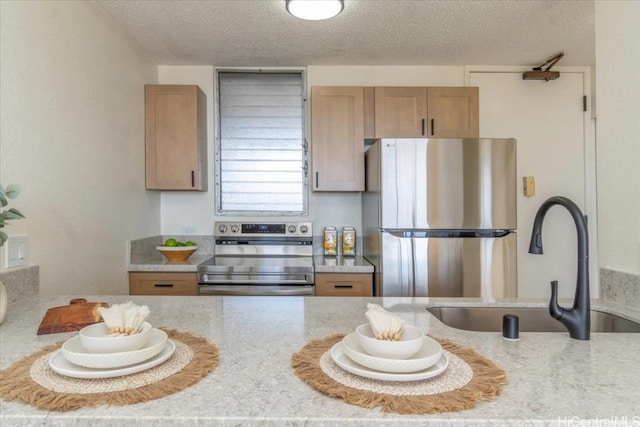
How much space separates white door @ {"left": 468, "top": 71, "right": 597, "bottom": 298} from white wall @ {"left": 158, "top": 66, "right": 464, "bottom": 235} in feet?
1.29

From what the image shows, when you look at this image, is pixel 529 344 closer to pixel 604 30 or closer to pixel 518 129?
pixel 604 30

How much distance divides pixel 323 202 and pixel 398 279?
104 centimetres

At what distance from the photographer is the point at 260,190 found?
3078mm

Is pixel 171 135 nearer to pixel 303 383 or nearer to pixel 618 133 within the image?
pixel 303 383

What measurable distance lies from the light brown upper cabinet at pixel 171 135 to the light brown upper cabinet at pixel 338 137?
91cm

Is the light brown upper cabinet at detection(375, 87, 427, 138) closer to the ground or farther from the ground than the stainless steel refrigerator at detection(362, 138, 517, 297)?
farther from the ground

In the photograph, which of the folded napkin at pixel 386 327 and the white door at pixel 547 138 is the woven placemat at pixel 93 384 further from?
the white door at pixel 547 138

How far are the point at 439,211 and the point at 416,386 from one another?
69.8 inches

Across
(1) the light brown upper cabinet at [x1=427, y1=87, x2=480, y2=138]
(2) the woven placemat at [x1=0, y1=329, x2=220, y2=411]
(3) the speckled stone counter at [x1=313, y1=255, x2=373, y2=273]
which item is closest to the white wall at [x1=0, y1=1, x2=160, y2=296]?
(2) the woven placemat at [x1=0, y1=329, x2=220, y2=411]

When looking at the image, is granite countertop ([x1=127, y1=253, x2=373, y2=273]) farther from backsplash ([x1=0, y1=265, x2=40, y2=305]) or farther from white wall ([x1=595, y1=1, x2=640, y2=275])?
white wall ([x1=595, y1=1, x2=640, y2=275])

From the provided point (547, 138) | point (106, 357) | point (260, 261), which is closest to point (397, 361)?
point (106, 357)

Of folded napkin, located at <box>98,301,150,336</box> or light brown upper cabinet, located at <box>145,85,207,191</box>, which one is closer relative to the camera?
folded napkin, located at <box>98,301,150,336</box>

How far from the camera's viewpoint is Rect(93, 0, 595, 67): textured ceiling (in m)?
2.11

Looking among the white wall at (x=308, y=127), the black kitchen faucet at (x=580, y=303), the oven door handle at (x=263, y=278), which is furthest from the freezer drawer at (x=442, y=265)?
the black kitchen faucet at (x=580, y=303)
